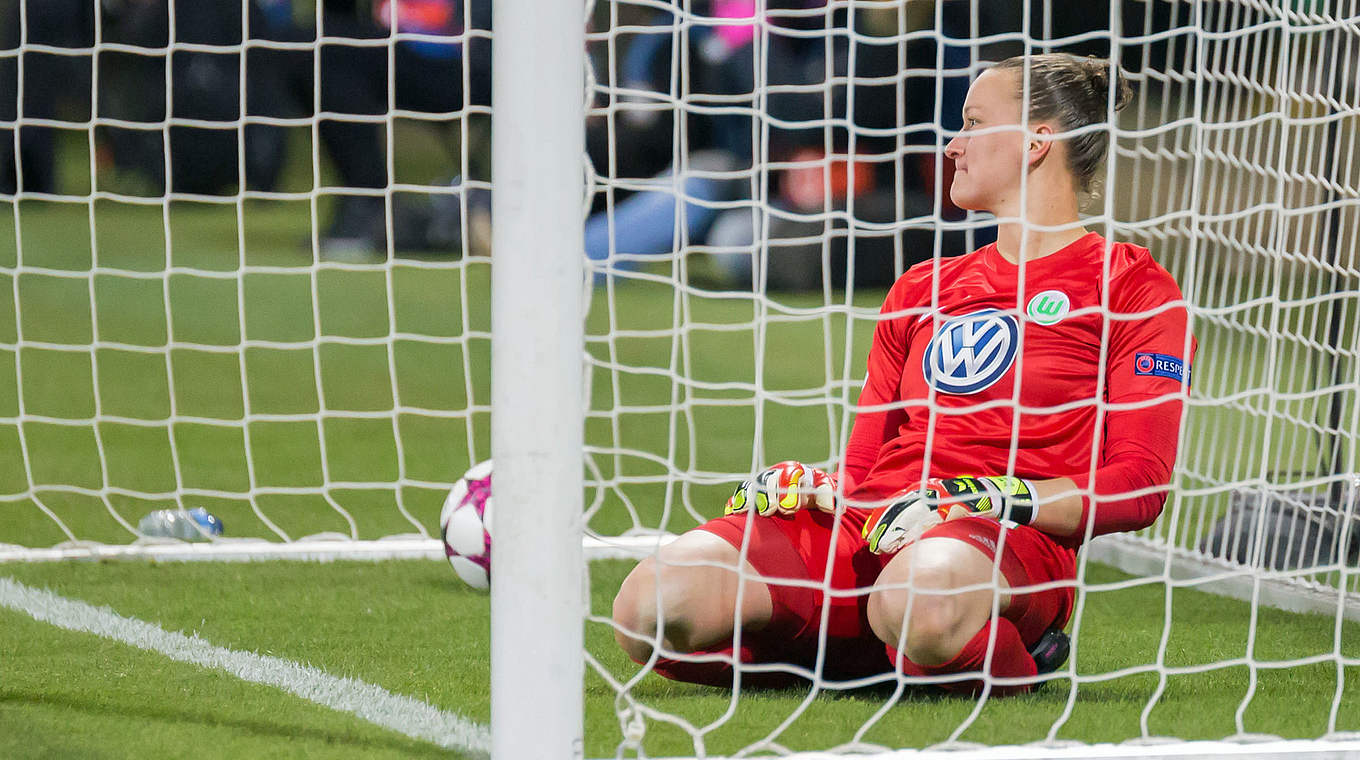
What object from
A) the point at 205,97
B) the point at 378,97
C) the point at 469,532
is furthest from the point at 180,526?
the point at 205,97

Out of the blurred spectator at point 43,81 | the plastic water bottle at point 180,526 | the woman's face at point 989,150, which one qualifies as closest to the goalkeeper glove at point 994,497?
the woman's face at point 989,150

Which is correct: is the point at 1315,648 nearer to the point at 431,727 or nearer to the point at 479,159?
the point at 431,727

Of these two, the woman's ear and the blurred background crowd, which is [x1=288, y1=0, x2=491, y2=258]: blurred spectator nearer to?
the blurred background crowd

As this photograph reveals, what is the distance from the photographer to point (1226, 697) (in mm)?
2465

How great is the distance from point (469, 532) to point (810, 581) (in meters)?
1.04

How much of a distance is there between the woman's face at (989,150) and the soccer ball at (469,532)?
1231 mm

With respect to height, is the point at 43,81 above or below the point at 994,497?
above

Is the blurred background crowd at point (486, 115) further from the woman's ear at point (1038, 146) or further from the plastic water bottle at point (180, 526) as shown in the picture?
the woman's ear at point (1038, 146)

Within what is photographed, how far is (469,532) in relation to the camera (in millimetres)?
3152

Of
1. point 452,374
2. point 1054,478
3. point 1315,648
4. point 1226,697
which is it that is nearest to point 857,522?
point 1054,478

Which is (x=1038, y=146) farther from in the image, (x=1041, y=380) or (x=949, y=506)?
(x=949, y=506)

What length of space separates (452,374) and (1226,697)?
13.9 feet

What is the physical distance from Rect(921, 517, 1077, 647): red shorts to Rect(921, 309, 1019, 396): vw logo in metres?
0.24

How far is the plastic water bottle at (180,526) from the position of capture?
11.8ft
